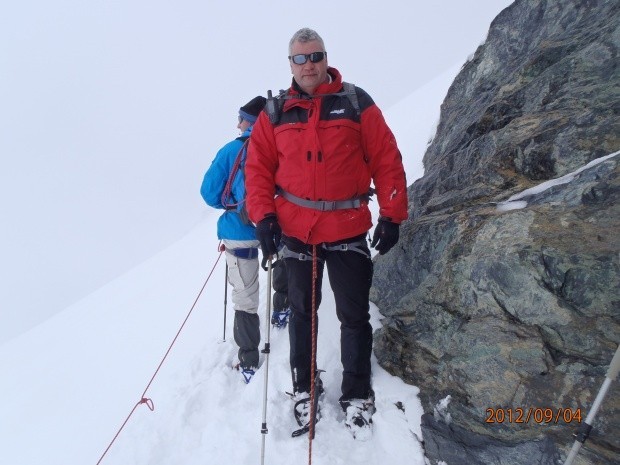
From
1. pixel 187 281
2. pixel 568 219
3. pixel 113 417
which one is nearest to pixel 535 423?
pixel 568 219

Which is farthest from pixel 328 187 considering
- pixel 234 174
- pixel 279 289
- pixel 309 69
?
pixel 279 289

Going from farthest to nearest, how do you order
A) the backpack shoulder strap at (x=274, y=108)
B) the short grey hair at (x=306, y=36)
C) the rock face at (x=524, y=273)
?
the backpack shoulder strap at (x=274, y=108)
the short grey hair at (x=306, y=36)
the rock face at (x=524, y=273)

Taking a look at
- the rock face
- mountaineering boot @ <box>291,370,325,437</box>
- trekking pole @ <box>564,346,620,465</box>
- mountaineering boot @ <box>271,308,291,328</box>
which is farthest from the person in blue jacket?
trekking pole @ <box>564,346,620,465</box>

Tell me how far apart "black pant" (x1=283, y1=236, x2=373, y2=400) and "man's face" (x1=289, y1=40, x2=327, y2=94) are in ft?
4.34

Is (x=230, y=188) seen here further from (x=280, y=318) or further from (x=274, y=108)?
(x=280, y=318)

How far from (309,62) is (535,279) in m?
2.37

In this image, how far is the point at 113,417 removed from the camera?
18.5 ft

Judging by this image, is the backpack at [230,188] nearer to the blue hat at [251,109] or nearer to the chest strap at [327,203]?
the blue hat at [251,109]

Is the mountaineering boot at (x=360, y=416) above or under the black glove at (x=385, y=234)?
under

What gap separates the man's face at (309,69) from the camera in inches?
134

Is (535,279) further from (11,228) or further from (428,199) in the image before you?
(11,228)

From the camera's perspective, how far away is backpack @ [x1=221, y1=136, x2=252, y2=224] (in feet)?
14.4

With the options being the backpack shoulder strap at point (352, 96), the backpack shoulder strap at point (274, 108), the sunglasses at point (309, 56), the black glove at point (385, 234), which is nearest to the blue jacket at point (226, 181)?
the backpack shoulder strap at point (274, 108)

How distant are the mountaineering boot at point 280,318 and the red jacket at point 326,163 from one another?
7.47 ft
